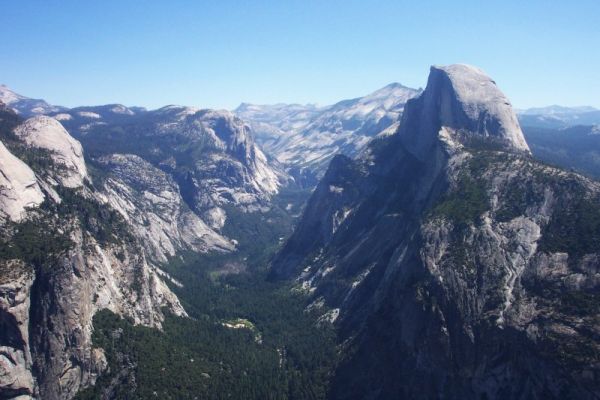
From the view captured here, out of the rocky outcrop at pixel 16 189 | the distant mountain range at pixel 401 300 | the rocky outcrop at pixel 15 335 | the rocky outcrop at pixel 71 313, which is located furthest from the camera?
the rocky outcrop at pixel 16 189

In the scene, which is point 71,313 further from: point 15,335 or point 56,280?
point 15,335

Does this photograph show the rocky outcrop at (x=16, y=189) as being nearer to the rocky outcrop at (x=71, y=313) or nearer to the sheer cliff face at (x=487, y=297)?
the rocky outcrop at (x=71, y=313)

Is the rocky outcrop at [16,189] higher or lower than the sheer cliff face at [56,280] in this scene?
higher

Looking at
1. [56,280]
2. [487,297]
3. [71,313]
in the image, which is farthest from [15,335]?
[487,297]

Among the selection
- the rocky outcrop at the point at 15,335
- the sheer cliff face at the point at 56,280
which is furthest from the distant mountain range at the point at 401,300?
the sheer cliff face at the point at 56,280

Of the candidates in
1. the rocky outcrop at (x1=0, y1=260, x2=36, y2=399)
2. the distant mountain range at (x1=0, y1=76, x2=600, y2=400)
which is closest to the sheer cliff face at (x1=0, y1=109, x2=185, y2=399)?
the rocky outcrop at (x1=0, y1=260, x2=36, y2=399)

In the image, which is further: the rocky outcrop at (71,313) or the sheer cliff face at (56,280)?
the rocky outcrop at (71,313)

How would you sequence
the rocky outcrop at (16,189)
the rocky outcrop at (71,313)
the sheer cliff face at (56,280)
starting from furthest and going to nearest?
the rocky outcrop at (16,189)
the rocky outcrop at (71,313)
the sheer cliff face at (56,280)
